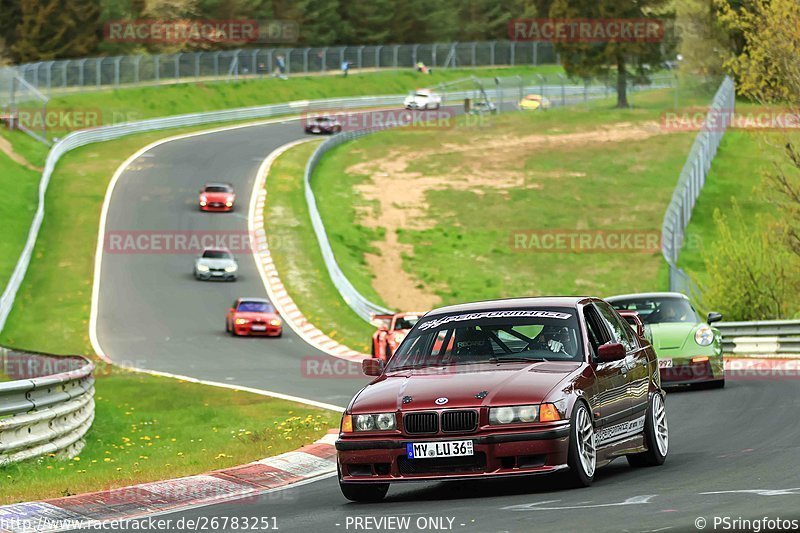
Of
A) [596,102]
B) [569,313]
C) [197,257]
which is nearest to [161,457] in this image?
[569,313]

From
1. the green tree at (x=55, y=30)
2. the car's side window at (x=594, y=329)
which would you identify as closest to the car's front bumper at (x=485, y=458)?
the car's side window at (x=594, y=329)

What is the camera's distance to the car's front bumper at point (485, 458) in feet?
31.6

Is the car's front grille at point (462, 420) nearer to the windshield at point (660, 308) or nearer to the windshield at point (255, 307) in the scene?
the windshield at point (660, 308)

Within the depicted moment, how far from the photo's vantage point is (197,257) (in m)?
46.8

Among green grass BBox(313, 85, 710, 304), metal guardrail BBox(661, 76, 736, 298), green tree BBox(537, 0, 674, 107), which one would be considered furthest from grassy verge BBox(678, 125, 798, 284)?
green tree BBox(537, 0, 674, 107)

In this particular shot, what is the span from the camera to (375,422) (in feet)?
32.8

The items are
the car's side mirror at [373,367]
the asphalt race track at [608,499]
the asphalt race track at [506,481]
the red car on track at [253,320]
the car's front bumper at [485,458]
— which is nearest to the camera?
the asphalt race track at [608,499]

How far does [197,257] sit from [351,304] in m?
7.18

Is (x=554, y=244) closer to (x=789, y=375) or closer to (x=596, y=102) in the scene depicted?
(x=789, y=375)

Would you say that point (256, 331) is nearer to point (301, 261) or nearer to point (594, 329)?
point (301, 261)

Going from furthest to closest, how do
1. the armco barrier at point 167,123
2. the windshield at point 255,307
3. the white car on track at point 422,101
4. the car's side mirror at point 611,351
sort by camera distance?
1. the white car on track at point 422,101
2. the armco barrier at point 167,123
3. the windshield at point 255,307
4. the car's side mirror at point 611,351

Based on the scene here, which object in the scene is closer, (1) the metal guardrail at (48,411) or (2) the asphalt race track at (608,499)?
(2) the asphalt race track at (608,499)

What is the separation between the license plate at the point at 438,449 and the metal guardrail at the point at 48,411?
16.7ft

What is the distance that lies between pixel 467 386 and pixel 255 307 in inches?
1070
